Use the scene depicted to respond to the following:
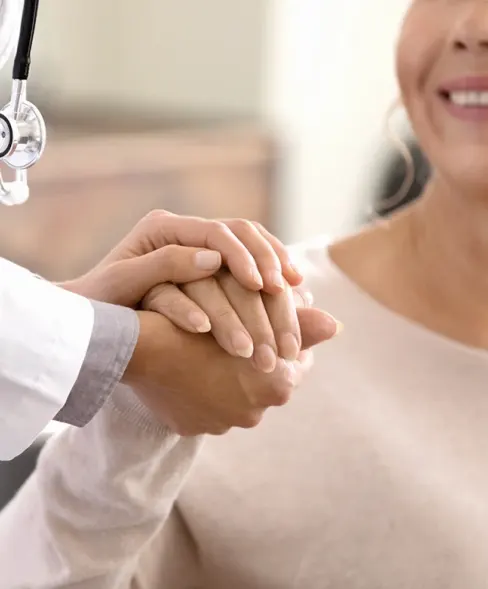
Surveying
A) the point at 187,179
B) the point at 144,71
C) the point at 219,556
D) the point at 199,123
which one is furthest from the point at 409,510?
the point at 144,71

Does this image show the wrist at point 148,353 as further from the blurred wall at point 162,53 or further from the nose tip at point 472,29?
the blurred wall at point 162,53

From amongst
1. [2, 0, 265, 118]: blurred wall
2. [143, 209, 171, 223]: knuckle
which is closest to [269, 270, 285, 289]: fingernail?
[143, 209, 171, 223]: knuckle

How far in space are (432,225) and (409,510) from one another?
1.03 ft

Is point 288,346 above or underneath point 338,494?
above

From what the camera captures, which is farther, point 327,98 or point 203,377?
point 327,98

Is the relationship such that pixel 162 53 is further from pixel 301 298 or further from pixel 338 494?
pixel 301 298

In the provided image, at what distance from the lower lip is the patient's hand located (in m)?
0.39

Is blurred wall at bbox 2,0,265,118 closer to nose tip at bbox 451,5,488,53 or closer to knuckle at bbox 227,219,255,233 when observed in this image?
nose tip at bbox 451,5,488,53

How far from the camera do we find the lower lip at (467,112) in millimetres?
925

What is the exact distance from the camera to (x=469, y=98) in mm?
932

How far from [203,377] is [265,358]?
0.13ft

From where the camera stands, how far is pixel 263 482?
2.90 feet

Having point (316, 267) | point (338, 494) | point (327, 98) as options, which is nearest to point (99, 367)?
point (338, 494)

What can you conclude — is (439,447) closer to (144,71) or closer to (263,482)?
(263,482)
